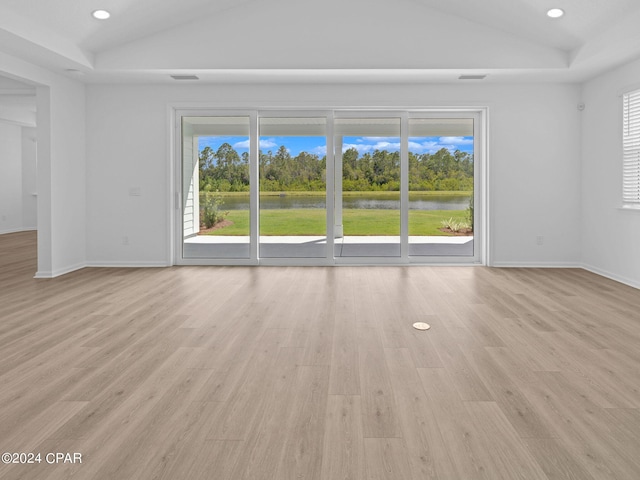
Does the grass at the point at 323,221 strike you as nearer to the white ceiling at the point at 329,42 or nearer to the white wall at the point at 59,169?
the white wall at the point at 59,169

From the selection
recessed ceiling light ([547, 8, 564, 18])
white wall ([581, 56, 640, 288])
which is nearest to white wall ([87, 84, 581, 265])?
white wall ([581, 56, 640, 288])

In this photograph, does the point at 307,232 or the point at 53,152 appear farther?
the point at 307,232

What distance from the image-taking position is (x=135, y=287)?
564cm

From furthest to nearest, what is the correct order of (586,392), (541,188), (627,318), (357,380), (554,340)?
(541,188), (627,318), (554,340), (357,380), (586,392)

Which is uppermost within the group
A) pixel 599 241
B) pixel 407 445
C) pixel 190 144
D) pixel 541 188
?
pixel 190 144

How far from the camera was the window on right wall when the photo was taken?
577cm

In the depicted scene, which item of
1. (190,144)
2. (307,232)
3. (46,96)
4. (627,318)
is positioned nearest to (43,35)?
(46,96)

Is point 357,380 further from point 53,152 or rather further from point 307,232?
point 53,152

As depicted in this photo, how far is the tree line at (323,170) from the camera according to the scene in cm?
735

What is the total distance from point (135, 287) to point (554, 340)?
4.25 m

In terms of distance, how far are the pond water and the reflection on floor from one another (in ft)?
1.50

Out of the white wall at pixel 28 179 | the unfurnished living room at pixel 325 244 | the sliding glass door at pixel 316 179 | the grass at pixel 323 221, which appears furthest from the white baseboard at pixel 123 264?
the white wall at pixel 28 179

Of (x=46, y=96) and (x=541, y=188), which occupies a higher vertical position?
(x=46, y=96)

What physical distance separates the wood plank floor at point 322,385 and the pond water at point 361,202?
235cm
